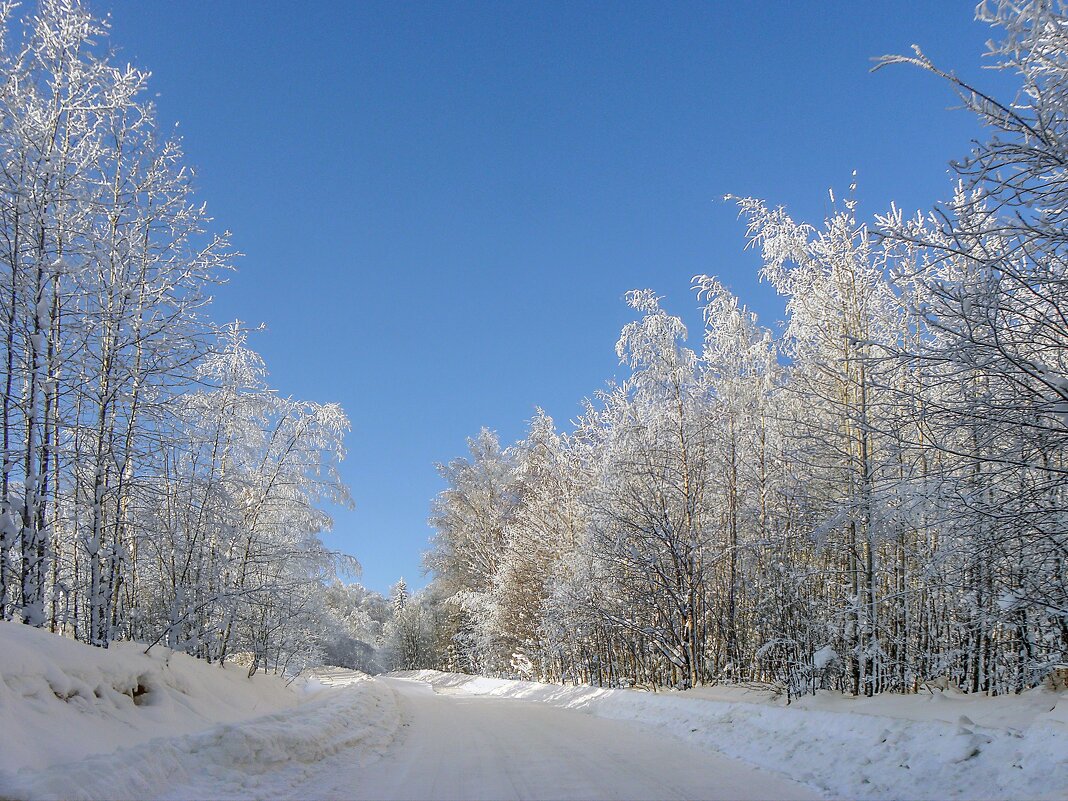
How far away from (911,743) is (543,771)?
3.33 meters

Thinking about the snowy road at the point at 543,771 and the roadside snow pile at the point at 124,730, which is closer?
the roadside snow pile at the point at 124,730

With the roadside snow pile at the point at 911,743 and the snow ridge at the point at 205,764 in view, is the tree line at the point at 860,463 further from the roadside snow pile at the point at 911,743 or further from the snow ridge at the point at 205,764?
the snow ridge at the point at 205,764

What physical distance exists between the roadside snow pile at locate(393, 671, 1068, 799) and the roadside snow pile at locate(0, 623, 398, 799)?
4.61 metres

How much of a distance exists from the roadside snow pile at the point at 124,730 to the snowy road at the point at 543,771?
0.53 metres

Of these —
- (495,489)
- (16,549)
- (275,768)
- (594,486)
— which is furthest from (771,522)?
(495,489)

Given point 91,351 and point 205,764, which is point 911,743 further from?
point 91,351

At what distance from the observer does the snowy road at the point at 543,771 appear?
5.97 meters

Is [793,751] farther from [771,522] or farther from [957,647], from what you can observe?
[771,522]

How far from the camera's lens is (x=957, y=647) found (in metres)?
9.02

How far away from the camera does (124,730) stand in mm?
6371

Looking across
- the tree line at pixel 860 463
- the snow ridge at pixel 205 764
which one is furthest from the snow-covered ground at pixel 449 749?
the tree line at pixel 860 463

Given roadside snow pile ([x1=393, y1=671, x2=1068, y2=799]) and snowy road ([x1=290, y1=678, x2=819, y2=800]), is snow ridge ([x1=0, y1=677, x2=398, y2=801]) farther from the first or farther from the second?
roadside snow pile ([x1=393, y1=671, x2=1068, y2=799])

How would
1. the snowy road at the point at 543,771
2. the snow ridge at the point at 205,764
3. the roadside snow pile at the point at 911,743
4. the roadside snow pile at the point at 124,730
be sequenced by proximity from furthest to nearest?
the snowy road at the point at 543,771
the roadside snow pile at the point at 911,743
the roadside snow pile at the point at 124,730
the snow ridge at the point at 205,764

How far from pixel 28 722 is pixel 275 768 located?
82.5 inches
